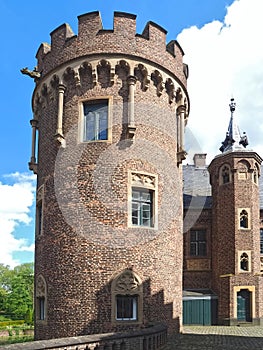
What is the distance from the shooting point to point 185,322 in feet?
80.0

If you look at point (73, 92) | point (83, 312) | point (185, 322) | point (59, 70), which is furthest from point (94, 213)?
point (185, 322)

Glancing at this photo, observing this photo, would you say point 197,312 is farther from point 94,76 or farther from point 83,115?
point 94,76

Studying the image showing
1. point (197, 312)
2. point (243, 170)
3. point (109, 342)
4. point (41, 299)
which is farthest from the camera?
point (243, 170)

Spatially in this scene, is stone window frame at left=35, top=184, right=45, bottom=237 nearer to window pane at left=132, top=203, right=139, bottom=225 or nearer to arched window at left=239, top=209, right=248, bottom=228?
window pane at left=132, top=203, right=139, bottom=225

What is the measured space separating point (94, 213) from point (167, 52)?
21.8 feet

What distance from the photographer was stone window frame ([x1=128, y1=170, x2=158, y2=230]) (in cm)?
1416

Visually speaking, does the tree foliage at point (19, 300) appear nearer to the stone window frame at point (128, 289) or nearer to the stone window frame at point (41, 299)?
the stone window frame at point (41, 299)

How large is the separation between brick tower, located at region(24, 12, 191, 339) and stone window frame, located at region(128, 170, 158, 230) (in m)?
0.03

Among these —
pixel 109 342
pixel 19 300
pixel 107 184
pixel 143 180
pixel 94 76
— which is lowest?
pixel 19 300

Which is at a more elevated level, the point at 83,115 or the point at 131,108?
the point at 131,108

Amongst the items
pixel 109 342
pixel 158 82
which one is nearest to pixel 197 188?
pixel 158 82

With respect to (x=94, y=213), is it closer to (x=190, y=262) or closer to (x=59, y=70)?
(x=59, y=70)

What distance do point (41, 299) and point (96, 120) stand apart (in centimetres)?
651

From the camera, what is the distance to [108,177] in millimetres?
14195
